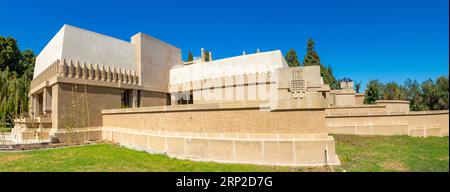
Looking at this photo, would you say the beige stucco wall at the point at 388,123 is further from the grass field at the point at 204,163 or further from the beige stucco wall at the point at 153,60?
the beige stucco wall at the point at 153,60

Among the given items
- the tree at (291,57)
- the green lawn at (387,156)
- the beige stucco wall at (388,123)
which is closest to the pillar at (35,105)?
the green lawn at (387,156)

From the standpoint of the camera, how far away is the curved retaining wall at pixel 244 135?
23.3ft

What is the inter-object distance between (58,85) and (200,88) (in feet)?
Result: 30.9

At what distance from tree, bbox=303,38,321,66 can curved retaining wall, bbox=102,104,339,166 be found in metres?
33.2

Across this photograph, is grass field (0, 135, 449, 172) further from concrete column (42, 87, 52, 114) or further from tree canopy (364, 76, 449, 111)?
tree canopy (364, 76, 449, 111)

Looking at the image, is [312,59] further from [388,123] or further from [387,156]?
[387,156]

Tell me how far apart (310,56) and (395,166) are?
3419cm

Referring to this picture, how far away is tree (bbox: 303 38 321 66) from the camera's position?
1489 inches

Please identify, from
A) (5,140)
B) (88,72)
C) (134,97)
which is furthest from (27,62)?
(134,97)

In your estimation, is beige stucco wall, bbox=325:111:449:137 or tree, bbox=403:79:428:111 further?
tree, bbox=403:79:428:111

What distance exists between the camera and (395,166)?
22.4 ft

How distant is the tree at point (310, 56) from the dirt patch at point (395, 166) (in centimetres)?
3268

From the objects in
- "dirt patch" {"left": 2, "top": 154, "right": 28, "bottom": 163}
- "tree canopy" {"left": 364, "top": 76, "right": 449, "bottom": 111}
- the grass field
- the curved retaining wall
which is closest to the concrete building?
the curved retaining wall
